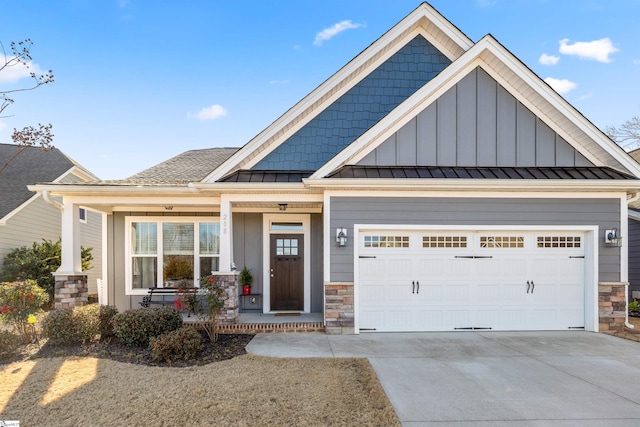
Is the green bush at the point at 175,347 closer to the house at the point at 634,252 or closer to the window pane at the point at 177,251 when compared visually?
the window pane at the point at 177,251

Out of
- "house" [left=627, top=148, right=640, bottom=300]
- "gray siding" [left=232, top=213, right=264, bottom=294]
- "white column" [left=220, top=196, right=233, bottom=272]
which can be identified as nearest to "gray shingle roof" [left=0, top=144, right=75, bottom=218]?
"gray siding" [left=232, top=213, right=264, bottom=294]

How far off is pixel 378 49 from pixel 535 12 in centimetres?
649

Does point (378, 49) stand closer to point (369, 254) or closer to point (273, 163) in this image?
point (273, 163)

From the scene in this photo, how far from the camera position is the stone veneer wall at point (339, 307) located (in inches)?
296

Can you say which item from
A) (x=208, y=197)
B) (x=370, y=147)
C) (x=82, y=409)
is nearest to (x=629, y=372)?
(x=370, y=147)

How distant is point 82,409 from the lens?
4074mm

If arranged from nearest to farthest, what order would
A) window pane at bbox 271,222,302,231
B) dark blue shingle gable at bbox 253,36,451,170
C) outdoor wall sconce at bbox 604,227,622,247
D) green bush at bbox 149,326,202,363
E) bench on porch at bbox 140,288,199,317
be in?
green bush at bbox 149,326,202,363
outdoor wall sconce at bbox 604,227,622,247
dark blue shingle gable at bbox 253,36,451,170
bench on porch at bbox 140,288,199,317
window pane at bbox 271,222,302,231

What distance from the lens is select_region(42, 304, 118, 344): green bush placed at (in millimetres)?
6543

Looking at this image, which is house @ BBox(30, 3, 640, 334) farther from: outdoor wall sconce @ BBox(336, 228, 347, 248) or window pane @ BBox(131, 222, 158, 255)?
window pane @ BBox(131, 222, 158, 255)

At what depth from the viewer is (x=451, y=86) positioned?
7.82m

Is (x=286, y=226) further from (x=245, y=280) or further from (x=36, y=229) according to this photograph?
(x=36, y=229)

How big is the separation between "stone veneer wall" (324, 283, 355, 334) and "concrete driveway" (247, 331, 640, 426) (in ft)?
0.83

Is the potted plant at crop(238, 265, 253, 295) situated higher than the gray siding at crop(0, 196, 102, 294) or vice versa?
the gray siding at crop(0, 196, 102, 294)

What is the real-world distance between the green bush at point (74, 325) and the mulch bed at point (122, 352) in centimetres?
14
